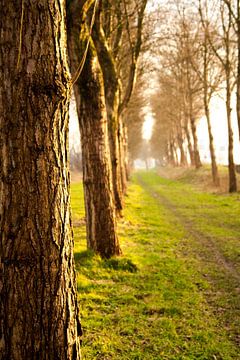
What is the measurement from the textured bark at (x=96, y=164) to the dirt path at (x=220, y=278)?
1981mm

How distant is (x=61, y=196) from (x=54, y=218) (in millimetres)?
178

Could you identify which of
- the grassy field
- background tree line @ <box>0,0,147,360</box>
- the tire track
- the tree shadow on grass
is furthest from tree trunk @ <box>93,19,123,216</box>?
background tree line @ <box>0,0,147,360</box>

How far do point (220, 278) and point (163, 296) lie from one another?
1.34 meters

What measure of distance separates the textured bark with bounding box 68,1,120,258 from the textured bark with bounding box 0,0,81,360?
12.8 feet

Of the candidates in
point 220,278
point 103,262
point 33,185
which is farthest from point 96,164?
point 33,185

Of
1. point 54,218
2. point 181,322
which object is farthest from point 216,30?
point 54,218

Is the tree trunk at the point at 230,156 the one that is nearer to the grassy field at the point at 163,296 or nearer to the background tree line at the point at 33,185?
the grassy field at the point at 163,296

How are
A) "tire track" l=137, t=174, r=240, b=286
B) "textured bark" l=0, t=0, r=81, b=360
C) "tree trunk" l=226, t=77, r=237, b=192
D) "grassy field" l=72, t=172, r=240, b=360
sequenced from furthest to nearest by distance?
"tree trunk" l=226, t=77, r=237, b=192 → "tire track" l=137, t=174, r=240, b=286 → "grassy field" l=72, t=172, r=240, b=360 → "textured bark" l=0, t=0, r=81, b=360

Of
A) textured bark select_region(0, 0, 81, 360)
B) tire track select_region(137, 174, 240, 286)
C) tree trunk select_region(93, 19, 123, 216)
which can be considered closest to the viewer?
textured bark select_region(0, 0, 81, 360)

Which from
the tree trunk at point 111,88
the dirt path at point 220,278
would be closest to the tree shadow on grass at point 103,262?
the dirt path at point 220,278

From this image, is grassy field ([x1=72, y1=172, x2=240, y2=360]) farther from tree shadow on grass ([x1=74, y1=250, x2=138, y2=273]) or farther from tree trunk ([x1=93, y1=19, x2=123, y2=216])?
tree trunk ([x1=93, y1=19, x2=123, y2=216])

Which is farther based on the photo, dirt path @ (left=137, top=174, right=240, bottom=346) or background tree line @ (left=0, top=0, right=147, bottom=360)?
dirt path @ (left=137, top=174, right=240, bottom=346)

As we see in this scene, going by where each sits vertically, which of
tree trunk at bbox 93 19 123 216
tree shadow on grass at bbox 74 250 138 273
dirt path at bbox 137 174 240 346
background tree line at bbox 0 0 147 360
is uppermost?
tree trunk at bbox 93 19 123 216

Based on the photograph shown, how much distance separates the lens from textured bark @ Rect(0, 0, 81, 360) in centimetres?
235
